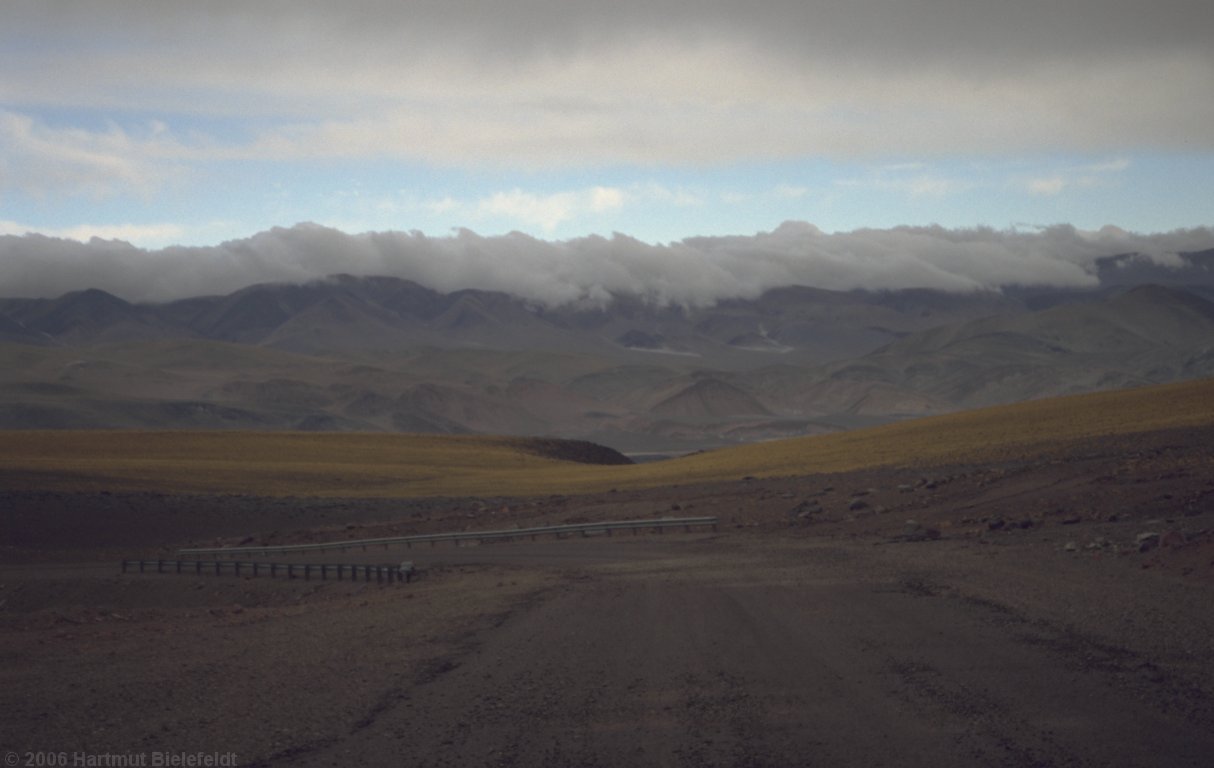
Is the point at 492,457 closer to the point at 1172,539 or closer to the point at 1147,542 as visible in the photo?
the point at 1147,542

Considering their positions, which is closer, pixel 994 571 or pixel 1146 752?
pixel 1146 752

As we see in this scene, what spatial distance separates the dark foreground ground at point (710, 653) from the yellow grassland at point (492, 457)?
17.6 metres

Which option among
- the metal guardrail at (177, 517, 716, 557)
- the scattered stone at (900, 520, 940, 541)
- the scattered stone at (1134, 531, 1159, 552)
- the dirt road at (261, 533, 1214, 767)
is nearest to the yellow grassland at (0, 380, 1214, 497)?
the metal guardrail at (177, 517, 716, 557)

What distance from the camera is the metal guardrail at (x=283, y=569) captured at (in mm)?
25266

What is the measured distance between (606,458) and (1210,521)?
245 feet

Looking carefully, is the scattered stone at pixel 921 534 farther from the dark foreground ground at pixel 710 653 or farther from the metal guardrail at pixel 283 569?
the metal guardrail at pixel 283 569

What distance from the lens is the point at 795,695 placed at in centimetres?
1079

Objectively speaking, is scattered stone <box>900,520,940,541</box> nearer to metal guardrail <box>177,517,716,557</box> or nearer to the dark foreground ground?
the dark foreground ground

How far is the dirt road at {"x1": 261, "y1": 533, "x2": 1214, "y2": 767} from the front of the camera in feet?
30.1

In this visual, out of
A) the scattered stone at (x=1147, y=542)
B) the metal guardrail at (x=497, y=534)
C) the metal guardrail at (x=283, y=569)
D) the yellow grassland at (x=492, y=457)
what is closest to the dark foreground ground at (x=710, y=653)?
the scattered stone at (x=1147, y=542)

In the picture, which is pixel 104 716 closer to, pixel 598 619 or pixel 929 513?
pixel 598 619

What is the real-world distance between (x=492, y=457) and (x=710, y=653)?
66.4 meters

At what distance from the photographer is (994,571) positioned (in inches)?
711

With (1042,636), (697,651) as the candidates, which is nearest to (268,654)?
(697,651)
